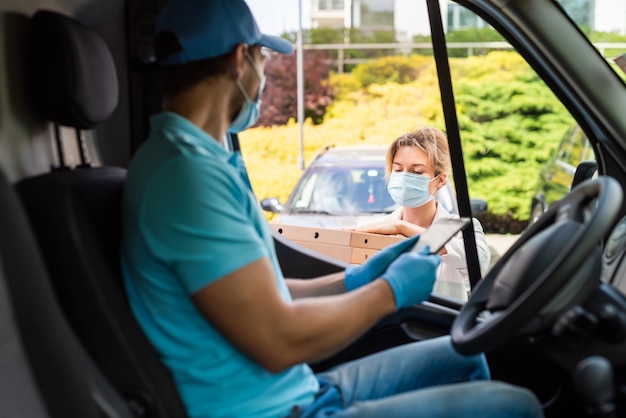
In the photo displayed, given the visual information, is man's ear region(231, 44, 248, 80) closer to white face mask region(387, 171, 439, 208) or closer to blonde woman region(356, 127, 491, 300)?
blonde woman region(356, 127, 491, 300)

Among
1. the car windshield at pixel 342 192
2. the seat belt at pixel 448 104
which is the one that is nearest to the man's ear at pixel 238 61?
the seat belt at pixel 448 104

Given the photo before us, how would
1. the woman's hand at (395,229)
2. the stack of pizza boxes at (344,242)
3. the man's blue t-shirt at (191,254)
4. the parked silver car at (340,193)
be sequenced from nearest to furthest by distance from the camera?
the man's blue t-shirt at (191,254)
the stack of pizza boxes at (344,242)
the woman's hand at (395,229)
the parked silver car at (340,193)

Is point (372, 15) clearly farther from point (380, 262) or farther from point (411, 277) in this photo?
point (411, 277)

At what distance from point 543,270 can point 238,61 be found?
0.79 meters

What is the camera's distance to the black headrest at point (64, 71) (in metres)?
1.62

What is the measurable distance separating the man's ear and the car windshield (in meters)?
3.00

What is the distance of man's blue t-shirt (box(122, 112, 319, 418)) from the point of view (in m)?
1.52

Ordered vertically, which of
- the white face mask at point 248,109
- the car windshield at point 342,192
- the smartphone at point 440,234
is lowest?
the car windshield at point 342,192

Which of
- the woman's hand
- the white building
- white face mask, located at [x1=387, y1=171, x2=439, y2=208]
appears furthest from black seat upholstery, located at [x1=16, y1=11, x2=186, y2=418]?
the white building

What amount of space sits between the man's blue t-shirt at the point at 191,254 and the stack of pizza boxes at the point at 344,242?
102cm

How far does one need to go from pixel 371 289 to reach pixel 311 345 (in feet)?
0.70

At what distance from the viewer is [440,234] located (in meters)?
2.02

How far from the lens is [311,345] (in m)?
1.60

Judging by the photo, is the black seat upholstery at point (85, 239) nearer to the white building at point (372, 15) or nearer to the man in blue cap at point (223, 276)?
the man in blue cap at point (223, 276)
